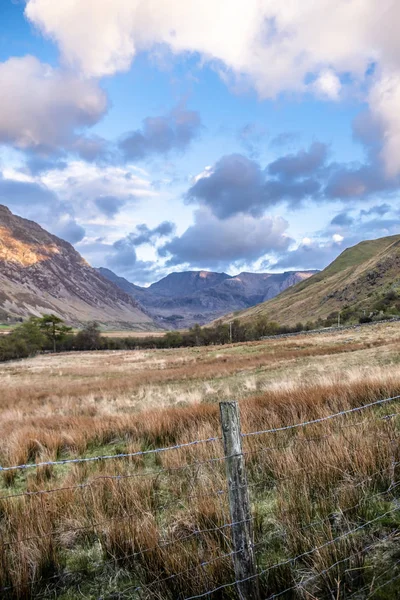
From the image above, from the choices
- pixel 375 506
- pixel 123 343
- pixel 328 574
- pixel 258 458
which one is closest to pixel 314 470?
pixel 375 506

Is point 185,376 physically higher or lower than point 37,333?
lower

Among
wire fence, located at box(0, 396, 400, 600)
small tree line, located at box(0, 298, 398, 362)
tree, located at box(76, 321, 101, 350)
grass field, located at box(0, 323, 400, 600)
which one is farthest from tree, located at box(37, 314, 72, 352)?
wire fence, located at box(0, 396, 400, 600)

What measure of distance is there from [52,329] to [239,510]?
3868 inches

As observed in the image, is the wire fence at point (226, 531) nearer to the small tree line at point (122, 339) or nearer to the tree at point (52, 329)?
the small tree line at point (122, 339)

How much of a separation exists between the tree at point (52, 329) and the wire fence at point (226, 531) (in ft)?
299

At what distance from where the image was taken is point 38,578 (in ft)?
10.9

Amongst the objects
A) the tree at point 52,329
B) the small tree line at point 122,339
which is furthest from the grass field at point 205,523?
the tree at point 52,329

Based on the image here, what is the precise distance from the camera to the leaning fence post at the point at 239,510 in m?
2.76

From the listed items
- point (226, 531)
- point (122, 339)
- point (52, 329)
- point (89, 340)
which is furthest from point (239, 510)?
point (122, 339)

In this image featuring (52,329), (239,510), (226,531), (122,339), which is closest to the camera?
(239,510)

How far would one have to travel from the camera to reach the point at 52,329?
92.8m

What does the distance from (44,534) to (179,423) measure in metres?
4.71

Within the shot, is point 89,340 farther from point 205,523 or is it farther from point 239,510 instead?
point 239,510

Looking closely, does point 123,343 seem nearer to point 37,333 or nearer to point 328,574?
→ point 37,333
